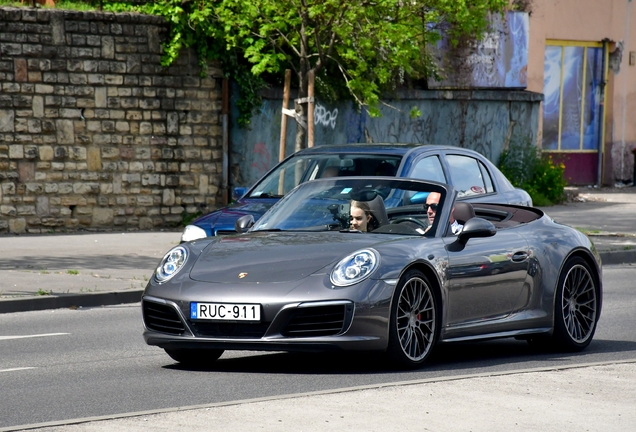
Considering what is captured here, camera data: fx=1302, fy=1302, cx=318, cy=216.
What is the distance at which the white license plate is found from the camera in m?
7.89

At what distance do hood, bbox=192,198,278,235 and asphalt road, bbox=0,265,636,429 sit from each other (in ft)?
5.73

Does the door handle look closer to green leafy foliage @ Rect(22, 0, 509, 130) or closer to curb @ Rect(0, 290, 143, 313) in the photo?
curb @ Rect(0, 290, 143, 313)

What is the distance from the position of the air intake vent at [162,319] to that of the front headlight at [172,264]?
0.19 metres

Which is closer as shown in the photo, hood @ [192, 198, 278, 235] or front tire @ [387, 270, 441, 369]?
front tire @ [387, 270, 441, 369]

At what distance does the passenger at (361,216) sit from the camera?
892cm

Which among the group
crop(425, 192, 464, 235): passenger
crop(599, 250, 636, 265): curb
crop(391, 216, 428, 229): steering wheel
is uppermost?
crop(425, 192, 464, 235): passenger

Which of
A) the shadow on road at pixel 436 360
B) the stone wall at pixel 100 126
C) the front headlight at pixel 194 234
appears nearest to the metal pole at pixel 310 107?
the stone wall at pixel 100 126

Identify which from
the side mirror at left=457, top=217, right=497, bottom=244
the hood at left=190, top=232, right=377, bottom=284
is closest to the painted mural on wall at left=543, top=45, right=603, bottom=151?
the side mirror at left=457, top=217, right=497, bottom=244

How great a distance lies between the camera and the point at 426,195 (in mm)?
9250

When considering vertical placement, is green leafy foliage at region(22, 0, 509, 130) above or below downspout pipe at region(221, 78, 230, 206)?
above

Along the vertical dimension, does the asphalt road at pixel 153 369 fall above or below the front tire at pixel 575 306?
below

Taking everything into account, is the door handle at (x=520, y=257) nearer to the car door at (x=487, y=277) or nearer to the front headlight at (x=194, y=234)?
the car door at (x=487, y=277)

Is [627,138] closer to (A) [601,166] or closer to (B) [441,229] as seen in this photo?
(A) [601,166]

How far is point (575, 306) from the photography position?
9734 millimetres
